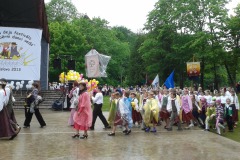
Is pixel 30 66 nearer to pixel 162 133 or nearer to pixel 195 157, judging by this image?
pixel 162 133

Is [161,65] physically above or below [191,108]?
above

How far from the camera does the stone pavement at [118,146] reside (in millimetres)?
8367

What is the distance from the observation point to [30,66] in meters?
25.2

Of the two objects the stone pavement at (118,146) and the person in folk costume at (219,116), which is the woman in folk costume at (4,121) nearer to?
the stone pavement at (118,146)

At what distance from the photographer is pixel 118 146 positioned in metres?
9.67

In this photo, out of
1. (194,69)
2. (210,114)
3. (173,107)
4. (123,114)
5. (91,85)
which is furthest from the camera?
(194,69)

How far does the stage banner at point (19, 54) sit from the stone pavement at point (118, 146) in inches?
516

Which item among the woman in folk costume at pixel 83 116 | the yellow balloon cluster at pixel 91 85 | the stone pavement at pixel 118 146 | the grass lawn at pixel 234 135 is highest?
the yellow balloon cluster at pixel 91 85

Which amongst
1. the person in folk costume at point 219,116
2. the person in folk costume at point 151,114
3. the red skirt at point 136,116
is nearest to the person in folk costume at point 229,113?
the person in folk costume at point 219,116

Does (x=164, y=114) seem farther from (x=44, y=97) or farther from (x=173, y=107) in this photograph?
(x=44, y=97)

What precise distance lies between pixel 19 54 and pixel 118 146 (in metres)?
Result: 17.5

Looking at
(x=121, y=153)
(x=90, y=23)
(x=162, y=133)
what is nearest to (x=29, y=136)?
(x=121, y=153)

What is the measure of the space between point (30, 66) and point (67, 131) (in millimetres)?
13732

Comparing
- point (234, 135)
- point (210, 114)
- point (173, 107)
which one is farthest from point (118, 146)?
point (234, 135)
